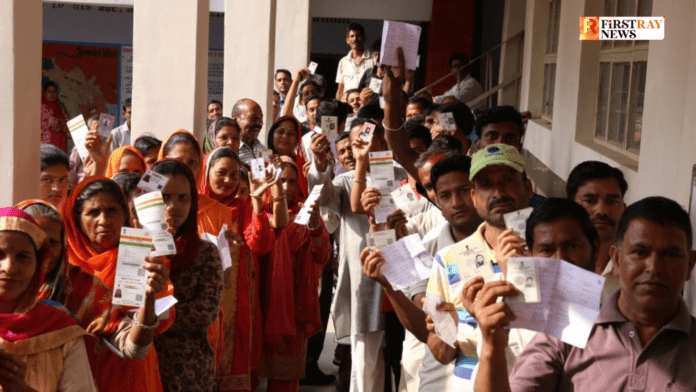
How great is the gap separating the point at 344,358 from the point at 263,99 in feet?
11.4

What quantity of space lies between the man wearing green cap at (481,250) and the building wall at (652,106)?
3.32 feet

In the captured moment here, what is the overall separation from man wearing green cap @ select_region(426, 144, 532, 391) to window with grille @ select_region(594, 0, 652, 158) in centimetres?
269

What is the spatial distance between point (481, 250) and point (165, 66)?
423cm

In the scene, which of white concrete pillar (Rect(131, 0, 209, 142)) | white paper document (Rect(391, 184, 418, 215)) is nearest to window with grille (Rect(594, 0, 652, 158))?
white paper document (Rect(391, 184, 418, 215))

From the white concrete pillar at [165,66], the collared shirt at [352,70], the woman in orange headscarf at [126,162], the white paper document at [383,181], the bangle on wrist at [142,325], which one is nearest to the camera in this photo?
the bangle on wrist at [142,325]

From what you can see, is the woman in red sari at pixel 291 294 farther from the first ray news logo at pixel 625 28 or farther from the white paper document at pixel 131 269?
the white paper document at pixel 131 269

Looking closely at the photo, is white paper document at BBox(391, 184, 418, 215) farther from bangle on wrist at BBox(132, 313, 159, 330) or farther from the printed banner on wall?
the printed banner on wall

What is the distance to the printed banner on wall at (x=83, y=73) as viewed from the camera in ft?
51.6

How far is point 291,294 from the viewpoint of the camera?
18.8 feet

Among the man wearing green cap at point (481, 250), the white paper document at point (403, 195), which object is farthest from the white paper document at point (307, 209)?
the man wearing green cap at point (481, 250)

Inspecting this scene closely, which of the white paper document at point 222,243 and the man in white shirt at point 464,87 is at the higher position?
the man in white shirt at point 464,87

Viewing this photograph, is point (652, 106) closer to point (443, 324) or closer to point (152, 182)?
point (443, 324)

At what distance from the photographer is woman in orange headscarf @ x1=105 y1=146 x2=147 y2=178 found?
505cm

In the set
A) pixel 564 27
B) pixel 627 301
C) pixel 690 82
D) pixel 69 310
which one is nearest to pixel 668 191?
pixel 690 82
